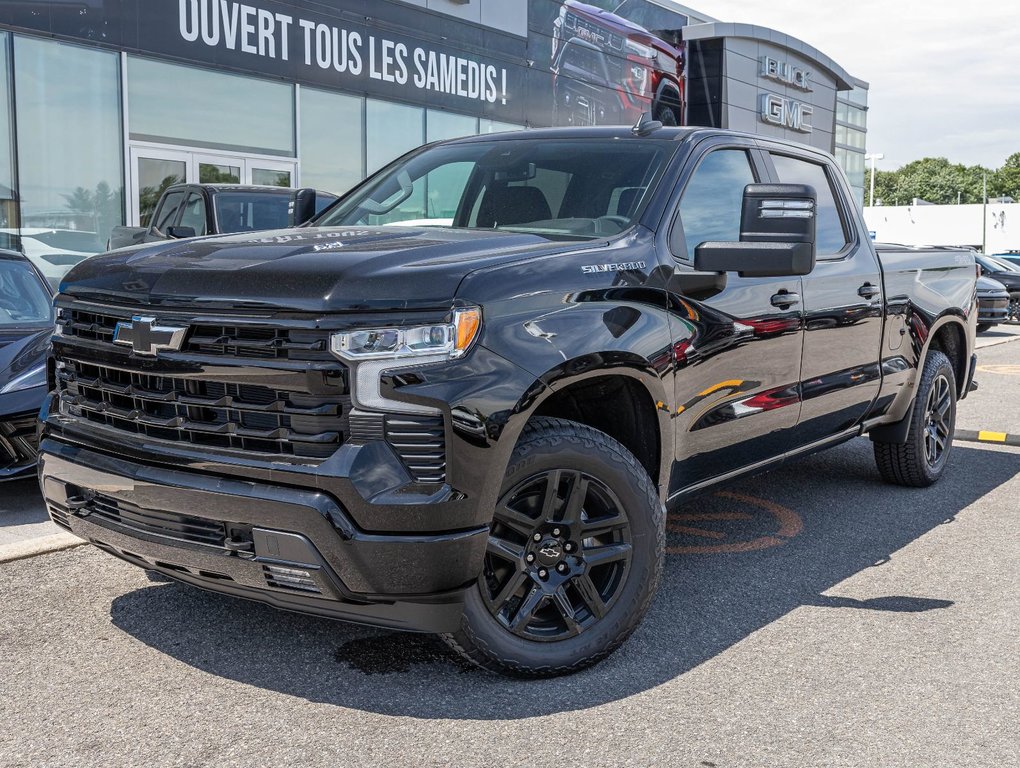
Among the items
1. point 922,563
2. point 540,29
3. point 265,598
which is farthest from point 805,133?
point 265,598

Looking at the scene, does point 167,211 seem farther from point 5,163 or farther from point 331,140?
point 331,140

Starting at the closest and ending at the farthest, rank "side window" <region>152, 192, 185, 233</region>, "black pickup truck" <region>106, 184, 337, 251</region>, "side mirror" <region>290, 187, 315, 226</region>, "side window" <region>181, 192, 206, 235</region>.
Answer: "side mirror" <region>290, 187, 315, 226</region>
"black pickup truck" <region>106, 184, 337, 251</region>
"side window" <region>181, 192, 206, 235</region>
"side window" <region>152, 192, 185, 233</region>

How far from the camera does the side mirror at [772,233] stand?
150 inches

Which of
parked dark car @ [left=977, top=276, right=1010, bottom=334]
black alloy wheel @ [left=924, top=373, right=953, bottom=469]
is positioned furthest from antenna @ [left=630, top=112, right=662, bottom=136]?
parked dark car @ [left=977, top=276, right=1010, bottom=334]

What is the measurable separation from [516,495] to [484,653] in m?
0.49

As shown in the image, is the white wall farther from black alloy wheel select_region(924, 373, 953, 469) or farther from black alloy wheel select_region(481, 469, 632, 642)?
black alloy wheel select_region(481, 469, 632, 642)

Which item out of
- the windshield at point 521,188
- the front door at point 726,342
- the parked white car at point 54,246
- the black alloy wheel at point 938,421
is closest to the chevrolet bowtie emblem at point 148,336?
the windshield at point 521,188

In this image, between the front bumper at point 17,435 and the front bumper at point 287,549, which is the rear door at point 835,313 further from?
the front bumper at point 17,435

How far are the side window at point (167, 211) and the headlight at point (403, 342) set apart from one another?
29.8 feet

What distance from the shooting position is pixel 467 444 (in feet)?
9.97

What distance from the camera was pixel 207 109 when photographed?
15766mm

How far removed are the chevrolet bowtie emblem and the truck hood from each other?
7cm

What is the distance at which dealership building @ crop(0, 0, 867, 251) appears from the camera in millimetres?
13641

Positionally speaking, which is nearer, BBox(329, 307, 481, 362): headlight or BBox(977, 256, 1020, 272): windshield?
BBox(329, 307, 481, 362): headlight
